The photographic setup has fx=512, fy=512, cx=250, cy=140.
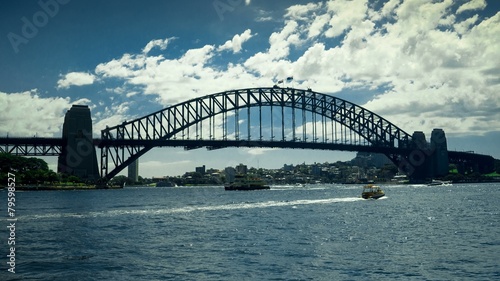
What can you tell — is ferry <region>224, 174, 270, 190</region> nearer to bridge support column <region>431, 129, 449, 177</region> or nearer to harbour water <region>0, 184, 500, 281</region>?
bridge support column <region>431, 129, 449, 177</region>

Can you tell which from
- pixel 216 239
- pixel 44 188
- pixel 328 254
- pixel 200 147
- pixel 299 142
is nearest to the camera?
pixel 328 254

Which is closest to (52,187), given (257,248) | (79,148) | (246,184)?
(79,148)

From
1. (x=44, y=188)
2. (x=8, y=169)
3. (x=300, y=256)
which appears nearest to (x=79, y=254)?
(x=300, y=256)

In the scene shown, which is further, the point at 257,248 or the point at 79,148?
the point at 79,148

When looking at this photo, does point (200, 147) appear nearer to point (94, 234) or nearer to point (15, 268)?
point (94, 234)

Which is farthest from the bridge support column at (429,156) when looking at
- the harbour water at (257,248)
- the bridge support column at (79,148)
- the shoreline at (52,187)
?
the harbour water at (257,248)

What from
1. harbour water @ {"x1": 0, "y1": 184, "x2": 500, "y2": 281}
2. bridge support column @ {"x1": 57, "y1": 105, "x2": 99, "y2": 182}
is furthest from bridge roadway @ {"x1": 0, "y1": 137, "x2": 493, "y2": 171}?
harbour water @ {"x1": 0, "y1": 184, "x2": 500, "y2": 281}

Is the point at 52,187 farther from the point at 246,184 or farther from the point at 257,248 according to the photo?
the point at 257,248

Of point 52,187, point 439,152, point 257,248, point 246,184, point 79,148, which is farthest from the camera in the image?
point 439,152
